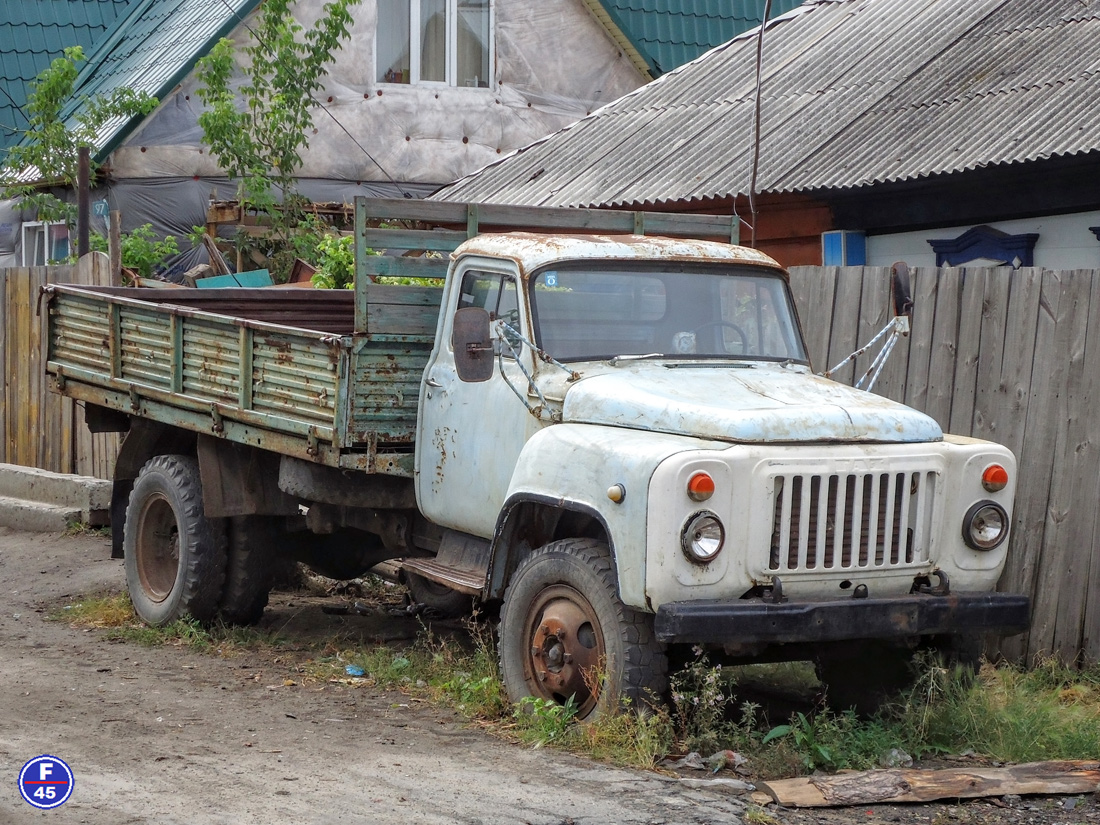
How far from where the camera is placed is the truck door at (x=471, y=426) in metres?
6.39

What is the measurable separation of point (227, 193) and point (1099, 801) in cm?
1331

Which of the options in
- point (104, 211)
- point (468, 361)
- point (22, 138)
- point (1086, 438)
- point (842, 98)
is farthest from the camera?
point (22, 138)

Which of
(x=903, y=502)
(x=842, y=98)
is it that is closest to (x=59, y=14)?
(x=842, y=98)

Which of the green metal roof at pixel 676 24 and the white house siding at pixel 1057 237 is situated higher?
the green metal roof at pixel 676 24

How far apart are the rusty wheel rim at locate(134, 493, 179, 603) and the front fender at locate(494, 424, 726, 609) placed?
313 cm

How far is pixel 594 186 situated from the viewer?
13.1 meters

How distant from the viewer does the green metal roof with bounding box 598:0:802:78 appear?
1899cm

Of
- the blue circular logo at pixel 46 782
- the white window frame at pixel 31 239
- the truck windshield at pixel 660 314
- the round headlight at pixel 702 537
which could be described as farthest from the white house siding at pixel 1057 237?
the white window frame at pixel 31 239

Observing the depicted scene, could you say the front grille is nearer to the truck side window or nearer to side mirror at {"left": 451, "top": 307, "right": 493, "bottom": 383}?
side mirror at {"left": 451, "top": 307, "right": 493, "bottom": 383}

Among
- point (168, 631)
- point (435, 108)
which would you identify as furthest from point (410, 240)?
point (435, 108)

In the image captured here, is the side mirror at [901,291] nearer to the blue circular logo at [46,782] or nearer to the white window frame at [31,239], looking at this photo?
the blue circular logo at [46,782]

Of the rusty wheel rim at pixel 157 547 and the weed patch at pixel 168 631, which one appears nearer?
the weed patch at pixel 168 631

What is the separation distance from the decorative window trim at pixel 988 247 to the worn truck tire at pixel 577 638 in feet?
17.4

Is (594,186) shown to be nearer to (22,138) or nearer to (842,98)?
(842,98)
